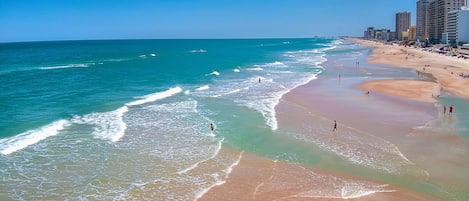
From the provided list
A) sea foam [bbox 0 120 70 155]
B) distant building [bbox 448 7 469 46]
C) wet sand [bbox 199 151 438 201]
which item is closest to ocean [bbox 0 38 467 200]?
sea foam [bbox 0 120 70 155]

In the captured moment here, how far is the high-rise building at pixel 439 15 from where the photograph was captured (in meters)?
147

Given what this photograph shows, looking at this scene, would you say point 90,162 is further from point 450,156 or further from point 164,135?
point 450,156

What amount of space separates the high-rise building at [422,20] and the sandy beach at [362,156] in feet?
510

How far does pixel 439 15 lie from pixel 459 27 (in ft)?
102

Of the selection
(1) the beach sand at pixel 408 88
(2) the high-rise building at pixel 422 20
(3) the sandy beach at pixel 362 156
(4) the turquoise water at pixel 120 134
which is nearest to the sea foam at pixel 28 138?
(4) the turquoise water at pixel 120 134

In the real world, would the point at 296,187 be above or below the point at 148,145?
below

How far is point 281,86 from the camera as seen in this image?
42375 mm

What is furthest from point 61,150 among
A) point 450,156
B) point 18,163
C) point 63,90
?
point 63,90

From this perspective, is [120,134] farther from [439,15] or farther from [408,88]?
[439,15]

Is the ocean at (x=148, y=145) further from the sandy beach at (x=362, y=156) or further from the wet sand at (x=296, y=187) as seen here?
the wet sand at (x=296, y=187)

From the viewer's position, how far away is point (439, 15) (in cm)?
15250

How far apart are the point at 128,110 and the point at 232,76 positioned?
82.1 feet

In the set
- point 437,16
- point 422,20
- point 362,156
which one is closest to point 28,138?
point 362,156

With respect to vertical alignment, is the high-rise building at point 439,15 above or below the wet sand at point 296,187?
above
